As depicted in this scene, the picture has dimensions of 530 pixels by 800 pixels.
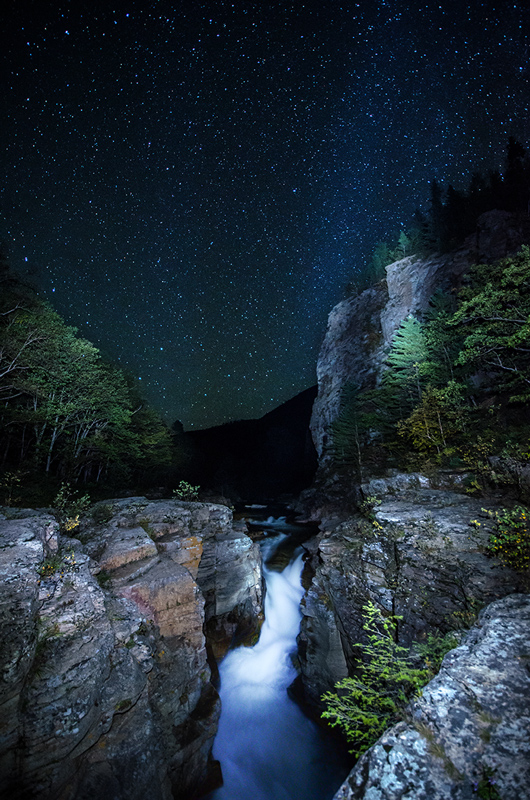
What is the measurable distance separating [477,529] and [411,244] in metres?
47.1

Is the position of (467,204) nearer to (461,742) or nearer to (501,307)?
(501,307)

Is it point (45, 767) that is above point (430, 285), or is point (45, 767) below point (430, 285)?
below

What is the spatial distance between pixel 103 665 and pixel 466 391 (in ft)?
74.1

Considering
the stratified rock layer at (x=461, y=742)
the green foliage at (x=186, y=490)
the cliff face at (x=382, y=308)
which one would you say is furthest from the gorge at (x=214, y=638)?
the cliff face at (x=382, y=308)

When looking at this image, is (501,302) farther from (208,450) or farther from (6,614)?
(208,450)

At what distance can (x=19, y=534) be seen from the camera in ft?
24.8

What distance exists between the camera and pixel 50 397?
766 inches

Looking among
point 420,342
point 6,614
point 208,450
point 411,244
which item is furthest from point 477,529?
point 208,450

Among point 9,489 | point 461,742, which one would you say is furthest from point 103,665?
point 9,489

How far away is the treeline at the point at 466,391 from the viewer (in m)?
11.1

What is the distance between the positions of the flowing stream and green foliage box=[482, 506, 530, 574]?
30.2ft

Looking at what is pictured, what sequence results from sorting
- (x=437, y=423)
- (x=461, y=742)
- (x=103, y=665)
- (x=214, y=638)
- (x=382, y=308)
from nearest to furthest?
(x=461, y=742) → (x=103, y=665) → (x=214, y=638) → (x=437, y=423) → (x=382, y=308)

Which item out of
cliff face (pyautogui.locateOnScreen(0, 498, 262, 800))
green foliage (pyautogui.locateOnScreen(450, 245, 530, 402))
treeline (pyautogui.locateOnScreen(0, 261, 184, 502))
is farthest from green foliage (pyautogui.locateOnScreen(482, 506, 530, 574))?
treeline (pyautogui.locateOnScreen(0, 261, 184, 502))

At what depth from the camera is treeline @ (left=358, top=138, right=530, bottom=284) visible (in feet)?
113
